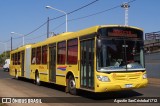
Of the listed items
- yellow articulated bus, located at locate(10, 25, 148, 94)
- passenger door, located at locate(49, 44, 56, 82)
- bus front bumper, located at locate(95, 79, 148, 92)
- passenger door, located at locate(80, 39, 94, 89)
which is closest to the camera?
bus front bumper, located at locate(95, 79, 148, 92)

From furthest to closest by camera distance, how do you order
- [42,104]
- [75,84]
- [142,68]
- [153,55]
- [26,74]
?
1. [153,55]
2. [26,74]
3. [75,84]
4. [142,68]
5. [42,104]

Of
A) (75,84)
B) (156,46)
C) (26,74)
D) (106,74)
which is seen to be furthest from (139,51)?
(156,46)

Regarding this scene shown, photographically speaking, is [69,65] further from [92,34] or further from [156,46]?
[156,46]

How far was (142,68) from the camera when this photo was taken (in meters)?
14.3

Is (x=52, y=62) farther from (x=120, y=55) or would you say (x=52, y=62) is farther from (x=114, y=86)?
(x=114, y=86)

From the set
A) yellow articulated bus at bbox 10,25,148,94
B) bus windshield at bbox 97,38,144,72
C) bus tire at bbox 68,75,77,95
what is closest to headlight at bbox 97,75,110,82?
yellow articulated bus at bbox 10,25,148,94

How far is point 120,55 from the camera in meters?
13.8

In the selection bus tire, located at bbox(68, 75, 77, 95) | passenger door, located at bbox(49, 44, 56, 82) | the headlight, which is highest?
passenger door, located at bbox(49, 44, 56, 82)

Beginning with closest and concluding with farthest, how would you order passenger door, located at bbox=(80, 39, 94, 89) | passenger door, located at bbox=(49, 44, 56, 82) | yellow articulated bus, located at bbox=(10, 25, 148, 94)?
yellow articulated bus, located at bbox=(10, 25, 148, 94)
passenger door, located at bbox=(80, 39, 94, 89)
passenger door, located at bbox=(49, 44, 56, 82)

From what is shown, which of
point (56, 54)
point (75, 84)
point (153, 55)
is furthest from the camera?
point (153, 55)

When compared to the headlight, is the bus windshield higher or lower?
higher

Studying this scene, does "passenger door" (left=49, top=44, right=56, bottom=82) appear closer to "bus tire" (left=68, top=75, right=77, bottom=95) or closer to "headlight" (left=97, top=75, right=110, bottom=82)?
"bus tire" (left=68, top=75, right=77, bottom=95)

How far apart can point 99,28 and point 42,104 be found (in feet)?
12.2

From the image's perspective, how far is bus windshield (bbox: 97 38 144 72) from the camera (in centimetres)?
1345
